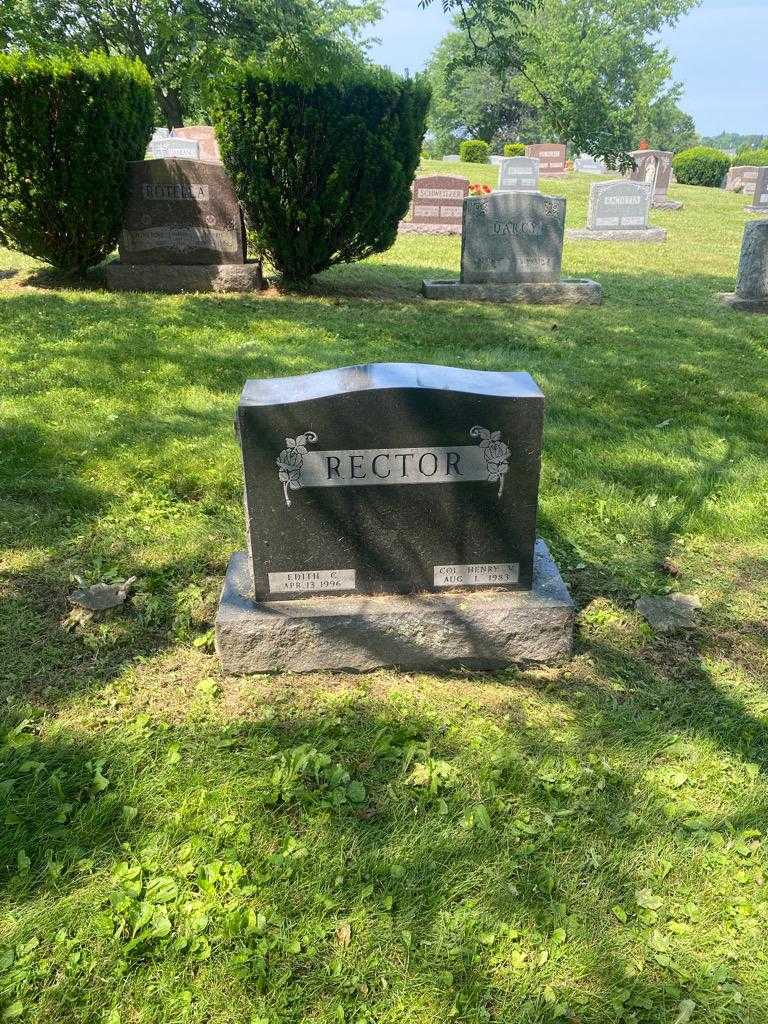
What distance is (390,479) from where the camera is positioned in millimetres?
3014

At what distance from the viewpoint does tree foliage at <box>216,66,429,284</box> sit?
334 inches

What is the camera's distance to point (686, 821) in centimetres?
247

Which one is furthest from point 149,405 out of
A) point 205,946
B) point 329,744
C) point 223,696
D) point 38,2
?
point 38,2

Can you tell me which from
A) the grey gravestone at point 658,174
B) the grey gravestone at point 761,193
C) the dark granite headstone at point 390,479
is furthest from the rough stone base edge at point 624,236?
the dark granite headstone at point 390,479

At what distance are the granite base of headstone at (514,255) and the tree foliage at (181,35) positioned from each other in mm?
2774

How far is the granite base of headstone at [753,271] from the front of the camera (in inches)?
382

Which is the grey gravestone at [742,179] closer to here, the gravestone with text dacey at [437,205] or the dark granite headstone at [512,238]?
the gravestone with text dacey at [437,205]

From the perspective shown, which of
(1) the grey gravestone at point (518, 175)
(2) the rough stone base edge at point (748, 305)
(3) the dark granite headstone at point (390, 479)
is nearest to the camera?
(3) the dark granite headstone at point (390, 479)

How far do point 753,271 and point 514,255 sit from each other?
10.1 ft

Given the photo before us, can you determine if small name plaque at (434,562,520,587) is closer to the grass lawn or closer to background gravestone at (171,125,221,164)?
the grass lawn

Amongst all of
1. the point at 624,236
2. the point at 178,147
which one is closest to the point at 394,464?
the point at 624,236

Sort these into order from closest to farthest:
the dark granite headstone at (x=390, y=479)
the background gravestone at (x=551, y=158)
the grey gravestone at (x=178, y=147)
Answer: the dark granite headstone at (x=390, y=479) → the grey gravestone at (x=178, y=147) → the background gravestone at (x=551, y=158)

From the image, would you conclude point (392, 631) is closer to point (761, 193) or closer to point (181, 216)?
point (181, 216)

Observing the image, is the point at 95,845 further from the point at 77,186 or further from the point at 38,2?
the point at 38,2
